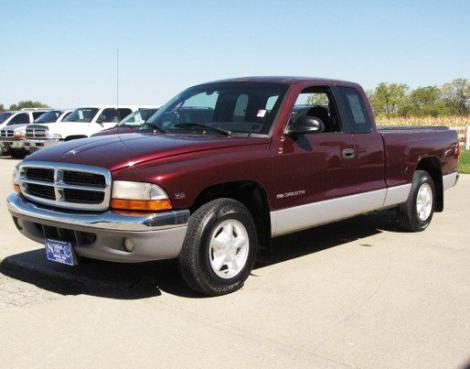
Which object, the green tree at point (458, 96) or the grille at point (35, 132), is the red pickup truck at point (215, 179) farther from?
the green tree at point (458, 96)

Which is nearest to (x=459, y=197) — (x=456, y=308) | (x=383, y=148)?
(x=383, y=148)

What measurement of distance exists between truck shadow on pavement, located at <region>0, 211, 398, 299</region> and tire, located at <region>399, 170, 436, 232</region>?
666 mm

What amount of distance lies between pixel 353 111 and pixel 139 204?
305 centimetres

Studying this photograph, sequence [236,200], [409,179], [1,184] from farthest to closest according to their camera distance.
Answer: [1,184], [409,179], [236,200]

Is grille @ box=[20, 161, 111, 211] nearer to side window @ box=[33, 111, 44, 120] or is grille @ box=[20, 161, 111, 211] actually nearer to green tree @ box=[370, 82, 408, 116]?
side window @ box=[33, 111, 44, 120]

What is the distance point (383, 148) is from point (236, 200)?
2269mm

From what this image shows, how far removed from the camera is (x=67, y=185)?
4.59m

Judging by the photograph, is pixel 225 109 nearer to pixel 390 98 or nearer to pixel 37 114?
pixel 37 114

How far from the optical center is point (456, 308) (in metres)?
4.51

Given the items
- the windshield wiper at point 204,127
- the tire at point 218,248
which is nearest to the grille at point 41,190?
the tire at point 218,248

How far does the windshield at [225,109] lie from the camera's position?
5453mm

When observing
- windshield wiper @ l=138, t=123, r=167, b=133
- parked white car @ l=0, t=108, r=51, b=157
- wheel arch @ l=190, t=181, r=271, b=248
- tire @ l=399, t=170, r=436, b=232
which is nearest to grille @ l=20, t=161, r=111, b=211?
wheel arch @ l=190, t=181, r=271, b=248

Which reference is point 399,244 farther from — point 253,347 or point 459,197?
point 459,197

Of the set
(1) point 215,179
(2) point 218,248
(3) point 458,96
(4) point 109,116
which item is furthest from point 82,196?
(3) point 458,96
